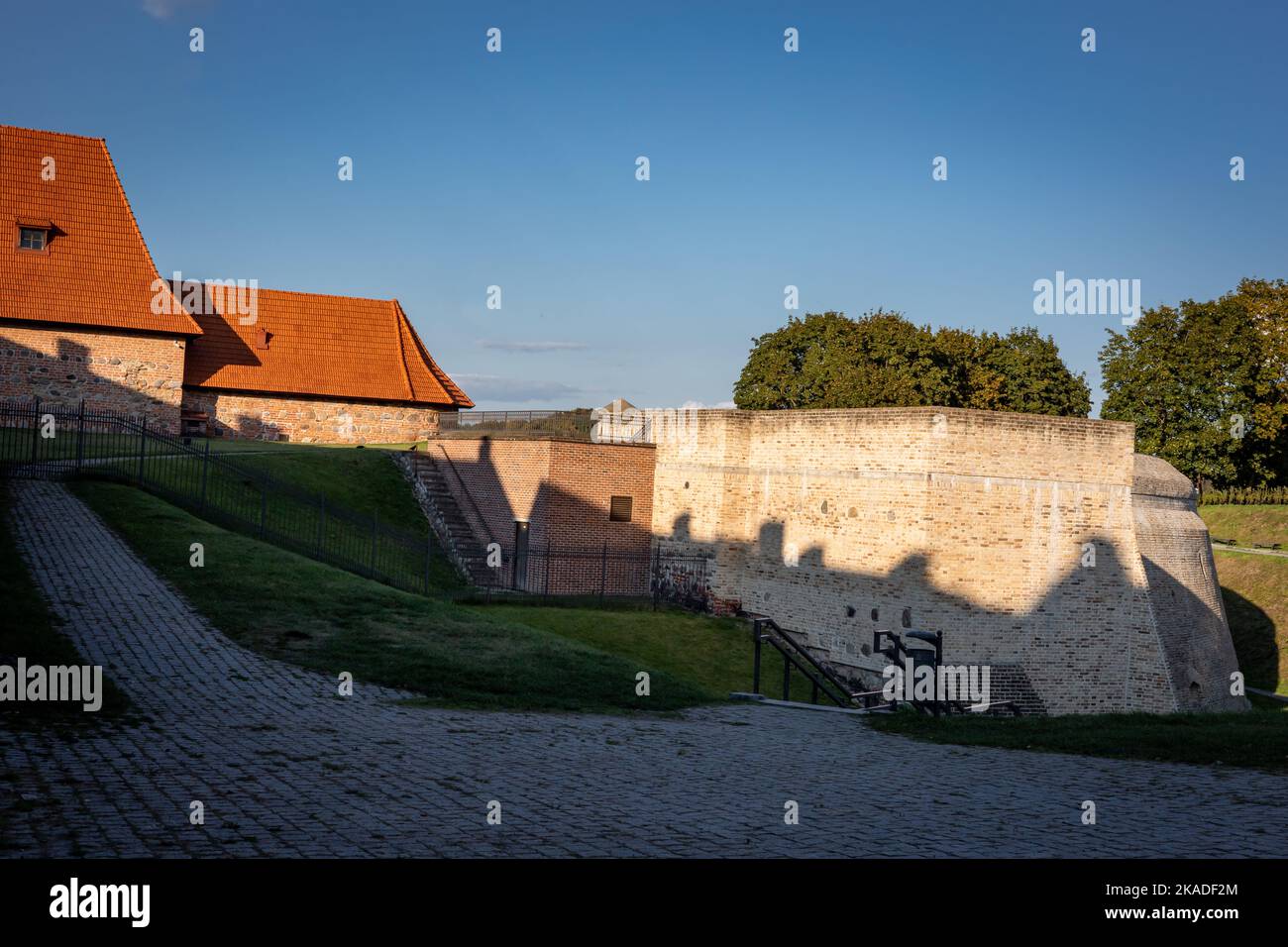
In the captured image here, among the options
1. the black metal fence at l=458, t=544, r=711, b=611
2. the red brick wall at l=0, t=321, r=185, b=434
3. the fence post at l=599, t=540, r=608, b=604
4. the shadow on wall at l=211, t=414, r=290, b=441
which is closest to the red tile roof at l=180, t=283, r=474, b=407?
the shadow on wall at l=211, t=414, r=290, b=441

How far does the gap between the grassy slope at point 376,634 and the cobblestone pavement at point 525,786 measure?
37.3 inches

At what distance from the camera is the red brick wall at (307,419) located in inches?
1500

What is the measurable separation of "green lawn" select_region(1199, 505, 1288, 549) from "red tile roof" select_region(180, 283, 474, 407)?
31.0 metres

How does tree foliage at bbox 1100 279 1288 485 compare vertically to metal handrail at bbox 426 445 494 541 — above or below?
above

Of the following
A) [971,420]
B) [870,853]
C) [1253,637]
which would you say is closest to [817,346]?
[1253,637]

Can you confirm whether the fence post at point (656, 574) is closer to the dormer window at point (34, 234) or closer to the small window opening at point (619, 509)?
the small window opening at point (619, 509)

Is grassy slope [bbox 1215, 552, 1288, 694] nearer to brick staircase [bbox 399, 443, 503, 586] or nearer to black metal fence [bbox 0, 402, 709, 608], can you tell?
black metal fence [bbox 0, 402, 709, 608]

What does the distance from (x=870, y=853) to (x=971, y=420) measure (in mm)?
16710

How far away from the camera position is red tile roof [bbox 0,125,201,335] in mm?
33938

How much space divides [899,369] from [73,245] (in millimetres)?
34663

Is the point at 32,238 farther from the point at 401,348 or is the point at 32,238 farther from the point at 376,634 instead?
the point at 376,634

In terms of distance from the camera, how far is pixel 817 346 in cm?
5550

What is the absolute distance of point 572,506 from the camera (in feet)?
97.5

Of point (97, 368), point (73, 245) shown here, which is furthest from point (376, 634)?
point (73, 245)
